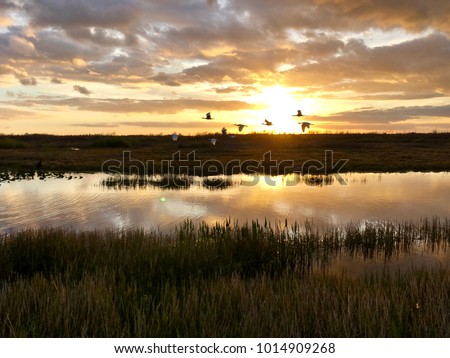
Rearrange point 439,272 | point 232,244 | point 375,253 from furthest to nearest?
1. point 375,253
2. point 232,244
3. point 439,272

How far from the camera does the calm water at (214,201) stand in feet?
66.2

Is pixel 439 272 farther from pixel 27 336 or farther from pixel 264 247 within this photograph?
pixel 27 336

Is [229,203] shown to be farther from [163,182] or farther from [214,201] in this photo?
[163,182]

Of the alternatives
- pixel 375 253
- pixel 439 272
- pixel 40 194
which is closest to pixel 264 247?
pixel 375 253

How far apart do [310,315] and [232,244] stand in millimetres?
5930

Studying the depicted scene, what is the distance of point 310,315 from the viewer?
7367 millimetres
